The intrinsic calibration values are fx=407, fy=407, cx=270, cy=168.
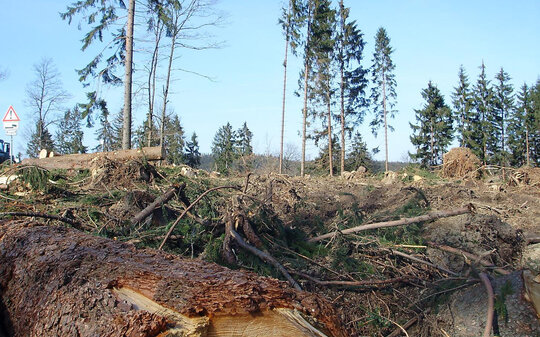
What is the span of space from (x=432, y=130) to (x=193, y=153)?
26588mm

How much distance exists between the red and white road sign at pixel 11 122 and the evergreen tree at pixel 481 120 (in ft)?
125

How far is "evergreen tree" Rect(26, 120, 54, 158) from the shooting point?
33531 mm

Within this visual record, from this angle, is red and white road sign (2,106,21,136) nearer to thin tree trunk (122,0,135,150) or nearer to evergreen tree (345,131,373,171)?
thin tree trunk (122,0,135,150)

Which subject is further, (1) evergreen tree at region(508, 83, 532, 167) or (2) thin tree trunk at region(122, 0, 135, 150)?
(1) evergreen tree at region(508, 83, 532, 167)

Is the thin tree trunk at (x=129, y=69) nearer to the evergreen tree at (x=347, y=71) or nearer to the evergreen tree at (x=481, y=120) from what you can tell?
the evergreen tree at (x=347, y=71)

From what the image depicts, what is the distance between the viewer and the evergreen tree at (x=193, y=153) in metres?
44.6

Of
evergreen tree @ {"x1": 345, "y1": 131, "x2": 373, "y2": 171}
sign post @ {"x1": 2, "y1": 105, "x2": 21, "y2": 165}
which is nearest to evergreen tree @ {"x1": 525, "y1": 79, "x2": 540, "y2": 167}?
evergreen tree @ {"x1": 345, "y1": 131, "x2": 373, "y2": 171}

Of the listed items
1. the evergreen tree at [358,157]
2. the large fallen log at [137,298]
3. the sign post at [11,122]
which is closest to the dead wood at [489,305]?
the large fallen log at [137,298]

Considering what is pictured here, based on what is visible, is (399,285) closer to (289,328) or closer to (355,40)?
(289,328)

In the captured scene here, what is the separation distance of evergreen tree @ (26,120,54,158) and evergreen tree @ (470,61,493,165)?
3876 centimetres

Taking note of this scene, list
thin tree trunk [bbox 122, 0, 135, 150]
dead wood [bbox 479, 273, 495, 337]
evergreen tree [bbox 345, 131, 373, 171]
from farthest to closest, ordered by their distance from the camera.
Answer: evergreen tree [bbox 345, 131, 373, 171], thin tree trunk [bbox 122, 0, 135, 150], dead wood [bbox 479, 273, 495, 337]

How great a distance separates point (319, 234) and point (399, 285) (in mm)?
1317

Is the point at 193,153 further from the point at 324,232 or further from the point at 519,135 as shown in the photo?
the point at 324,232

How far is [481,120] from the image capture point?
4097 centimetres
